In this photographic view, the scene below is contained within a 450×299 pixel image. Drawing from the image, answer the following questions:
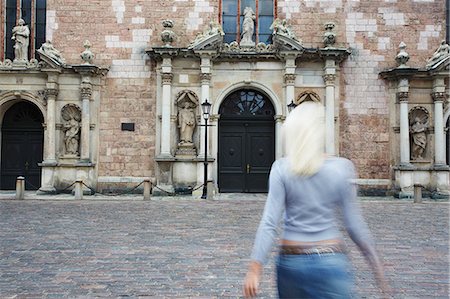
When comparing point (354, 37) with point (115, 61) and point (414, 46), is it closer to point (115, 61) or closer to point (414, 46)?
point (414, 46)

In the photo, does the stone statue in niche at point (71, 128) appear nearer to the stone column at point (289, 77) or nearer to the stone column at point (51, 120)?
the stone column at point (51, 120)

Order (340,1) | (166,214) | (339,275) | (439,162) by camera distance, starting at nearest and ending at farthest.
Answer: (339,275), (166,214), (439,162), (340,1)

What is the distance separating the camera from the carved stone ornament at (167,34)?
20.1m

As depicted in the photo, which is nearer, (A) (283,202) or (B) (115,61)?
(A) (283,202)

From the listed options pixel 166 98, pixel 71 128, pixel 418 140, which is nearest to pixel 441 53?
pixel 418 140

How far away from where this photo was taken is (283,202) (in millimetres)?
2734

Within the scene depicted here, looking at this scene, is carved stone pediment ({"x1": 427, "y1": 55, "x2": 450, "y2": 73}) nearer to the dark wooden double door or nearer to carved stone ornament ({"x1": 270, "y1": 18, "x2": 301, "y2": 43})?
carved stone ornament ({"x1": 270, "y1": 18, "x2": 301, "y2": 43})

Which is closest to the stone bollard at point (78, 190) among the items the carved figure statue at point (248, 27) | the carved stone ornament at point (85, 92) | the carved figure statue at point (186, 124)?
the carved stone ornament at point (85, 92)

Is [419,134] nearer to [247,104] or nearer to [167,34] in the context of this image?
[247,104]

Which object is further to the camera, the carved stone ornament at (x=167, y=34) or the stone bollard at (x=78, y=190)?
the carved stone ornament at (x=167, y=34)

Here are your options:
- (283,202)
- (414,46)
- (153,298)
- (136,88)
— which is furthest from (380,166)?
(283,202)

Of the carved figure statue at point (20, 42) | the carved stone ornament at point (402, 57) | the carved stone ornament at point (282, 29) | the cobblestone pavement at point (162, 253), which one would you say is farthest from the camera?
the carved figure statue at point (20, 42)

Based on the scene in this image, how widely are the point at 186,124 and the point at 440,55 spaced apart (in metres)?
11.6

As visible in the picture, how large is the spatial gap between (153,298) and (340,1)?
19.0m
